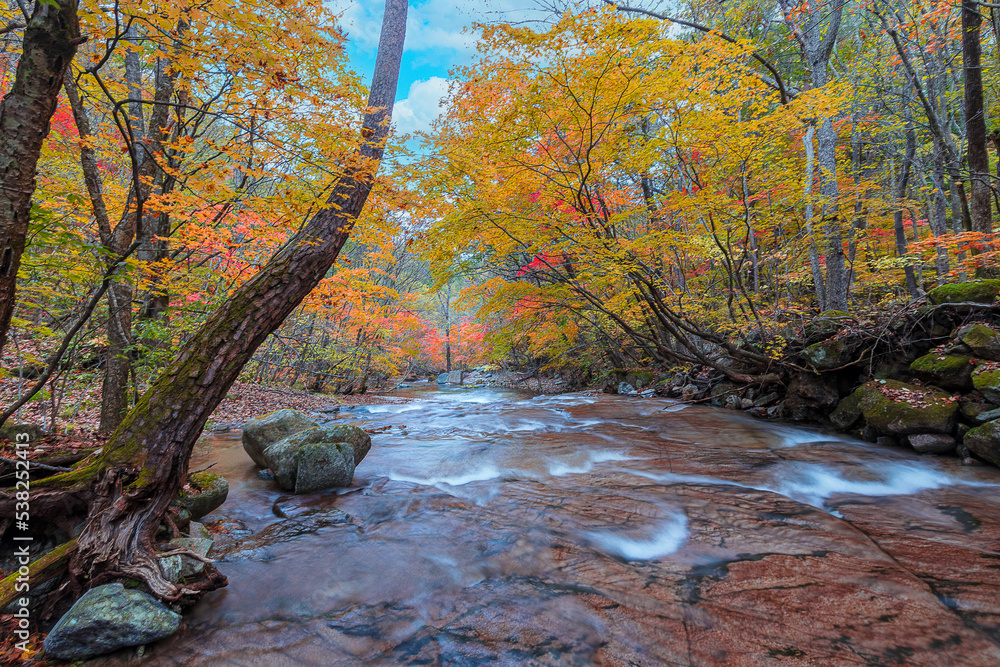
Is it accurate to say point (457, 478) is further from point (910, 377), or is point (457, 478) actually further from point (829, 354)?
point (910, 377)

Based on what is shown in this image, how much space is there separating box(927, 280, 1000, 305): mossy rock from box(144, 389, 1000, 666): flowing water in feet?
7.40

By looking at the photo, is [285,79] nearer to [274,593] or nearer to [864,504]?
[274,593]

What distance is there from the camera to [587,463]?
5.32m

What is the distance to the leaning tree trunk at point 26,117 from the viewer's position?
6.35 feet

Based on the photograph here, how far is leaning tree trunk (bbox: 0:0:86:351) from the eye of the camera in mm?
1936

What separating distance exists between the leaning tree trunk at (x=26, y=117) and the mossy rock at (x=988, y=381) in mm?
8482

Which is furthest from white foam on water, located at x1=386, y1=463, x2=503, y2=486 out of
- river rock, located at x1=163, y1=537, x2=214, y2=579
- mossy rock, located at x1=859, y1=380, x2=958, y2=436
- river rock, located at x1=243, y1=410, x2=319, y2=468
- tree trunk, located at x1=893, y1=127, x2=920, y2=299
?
tree trunk, located at x1=893, y1=127, x2=920, y2=299

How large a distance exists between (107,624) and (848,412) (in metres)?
8.55

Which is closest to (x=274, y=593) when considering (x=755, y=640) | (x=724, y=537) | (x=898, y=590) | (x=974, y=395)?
(x=755, y=640)

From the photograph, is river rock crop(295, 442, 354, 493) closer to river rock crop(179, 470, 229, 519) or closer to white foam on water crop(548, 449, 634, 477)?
river rock crop(179, 470, 229, 519)

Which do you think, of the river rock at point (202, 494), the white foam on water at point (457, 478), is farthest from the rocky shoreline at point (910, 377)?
the river rock at point (202, 494)

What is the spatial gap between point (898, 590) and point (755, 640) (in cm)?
113

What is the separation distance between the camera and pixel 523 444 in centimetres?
654

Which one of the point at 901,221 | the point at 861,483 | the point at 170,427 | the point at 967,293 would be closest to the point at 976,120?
the point at 967,293
